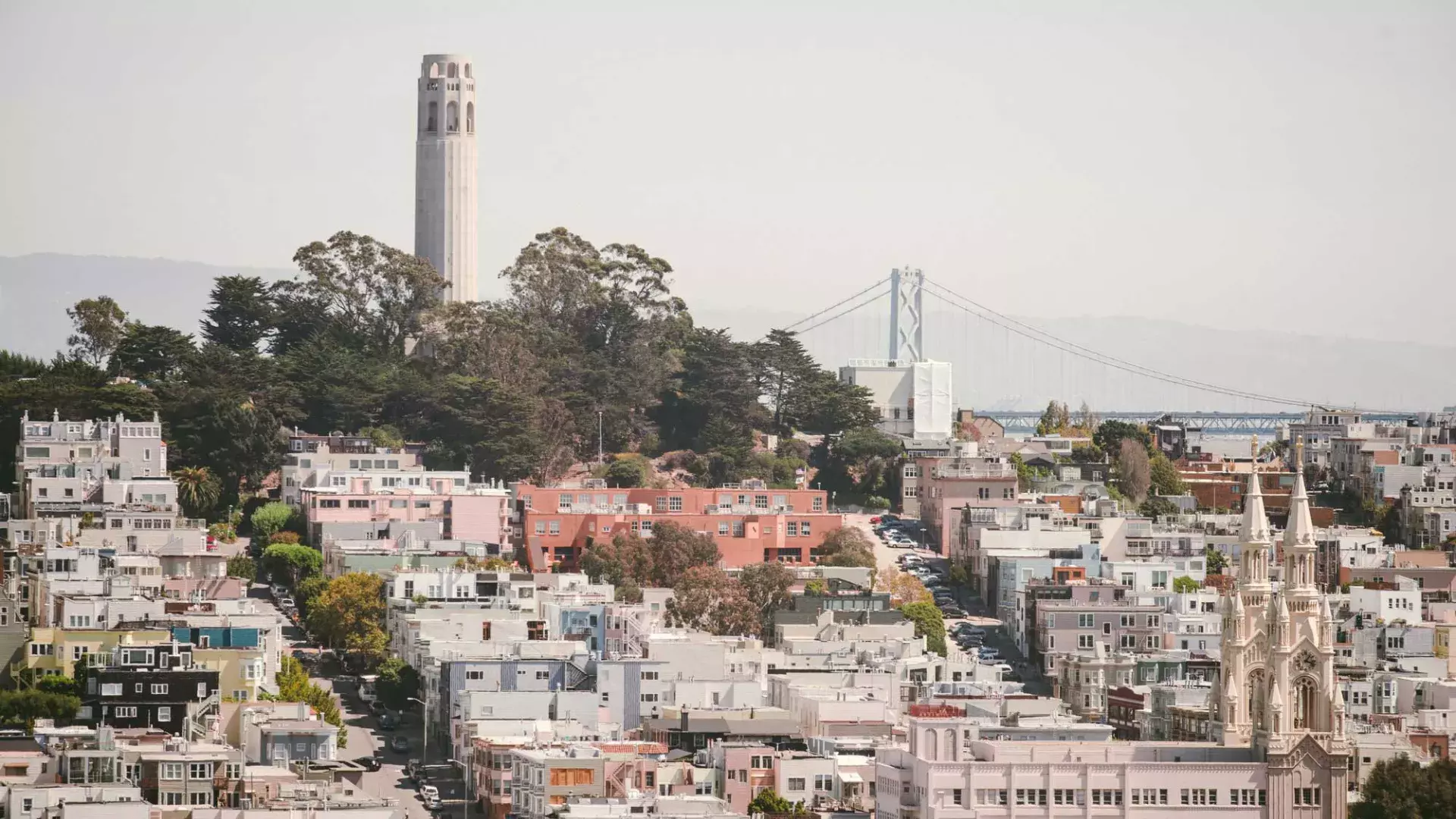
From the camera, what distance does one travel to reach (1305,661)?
53938mm

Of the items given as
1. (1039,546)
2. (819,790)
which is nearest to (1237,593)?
(819,790)

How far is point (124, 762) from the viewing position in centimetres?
4881

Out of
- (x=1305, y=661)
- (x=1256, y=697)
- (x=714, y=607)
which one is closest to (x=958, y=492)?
(x=714, y=607)

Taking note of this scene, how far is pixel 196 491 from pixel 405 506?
14.8 feet

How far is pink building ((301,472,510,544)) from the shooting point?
249 ft

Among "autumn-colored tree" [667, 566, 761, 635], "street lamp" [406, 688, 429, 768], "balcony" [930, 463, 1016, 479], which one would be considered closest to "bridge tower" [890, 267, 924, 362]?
"balcony" [930, 463, 1016, 479]

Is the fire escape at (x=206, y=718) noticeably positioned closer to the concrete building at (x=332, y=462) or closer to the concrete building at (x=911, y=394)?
the concrete building at (x=332, y=462)

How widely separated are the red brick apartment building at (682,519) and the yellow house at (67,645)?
62.2 ft

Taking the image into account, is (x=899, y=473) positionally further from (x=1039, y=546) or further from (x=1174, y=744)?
(x=1174, y=744)

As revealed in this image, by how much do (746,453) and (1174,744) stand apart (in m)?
35.7

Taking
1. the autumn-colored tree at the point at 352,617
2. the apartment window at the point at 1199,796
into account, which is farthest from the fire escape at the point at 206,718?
the apartment window at the point at 1199,796

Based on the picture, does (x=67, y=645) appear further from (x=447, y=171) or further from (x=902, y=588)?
(x=447, y=171)

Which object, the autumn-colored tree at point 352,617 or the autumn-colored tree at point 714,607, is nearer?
the autumn-colored tree at point 352,617

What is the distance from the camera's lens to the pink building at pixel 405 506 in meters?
75.9
